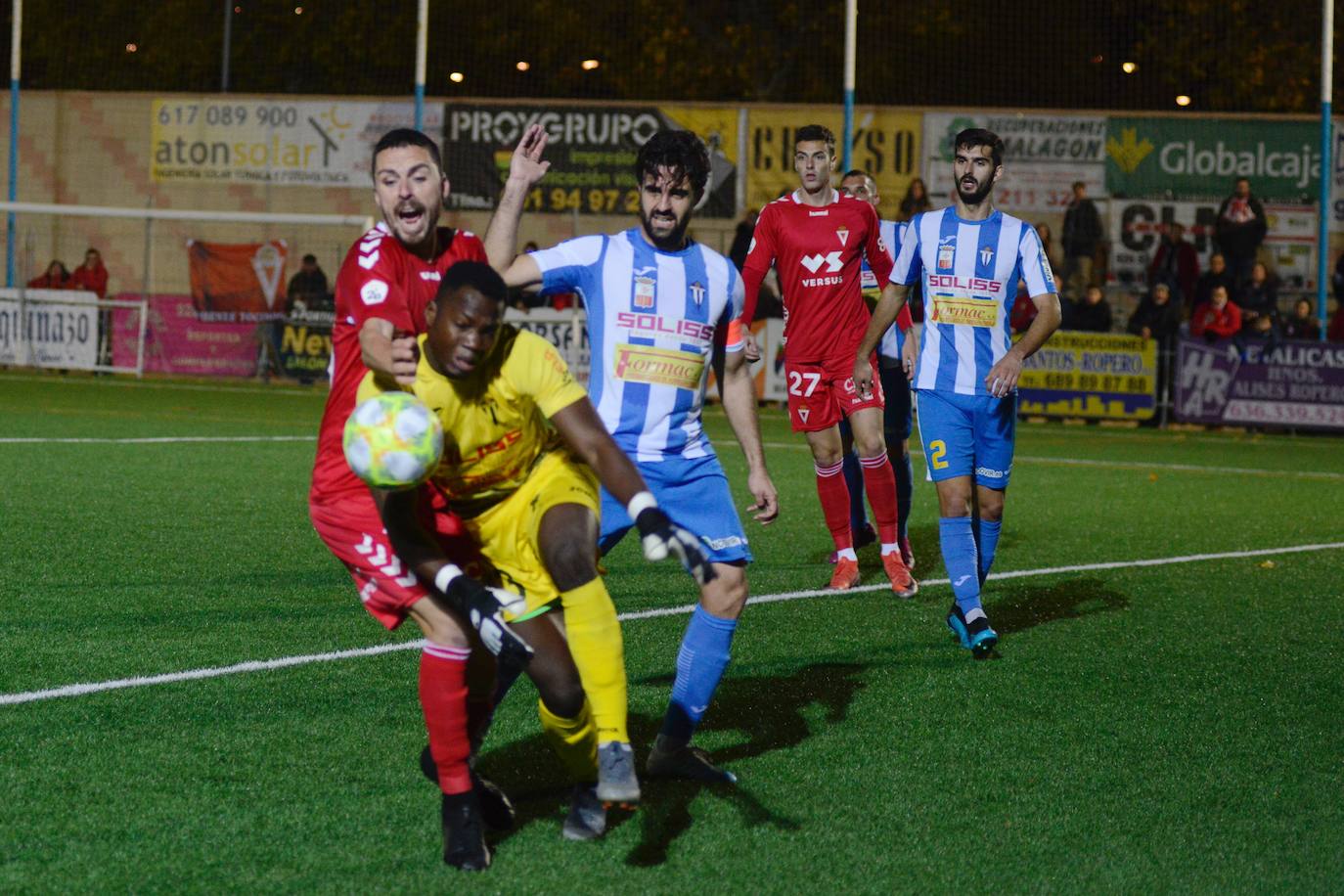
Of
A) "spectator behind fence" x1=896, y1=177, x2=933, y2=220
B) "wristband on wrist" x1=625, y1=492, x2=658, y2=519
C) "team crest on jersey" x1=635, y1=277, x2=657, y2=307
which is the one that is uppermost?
"spectator behind fence" x1=896, y1=177, x2=933, y2=220

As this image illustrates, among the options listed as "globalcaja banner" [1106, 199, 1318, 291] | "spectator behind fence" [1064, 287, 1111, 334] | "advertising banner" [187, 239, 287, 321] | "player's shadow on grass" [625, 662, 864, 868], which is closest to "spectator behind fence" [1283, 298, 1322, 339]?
"spectator behind fence" [1064, 287, 1111, 334]

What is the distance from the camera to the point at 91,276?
2647cm

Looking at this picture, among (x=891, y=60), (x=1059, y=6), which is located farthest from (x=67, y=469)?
(x=891, y=60)

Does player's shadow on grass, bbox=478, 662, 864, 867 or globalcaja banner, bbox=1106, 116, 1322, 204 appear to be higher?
globalcaja banner, bbox=1106, 116, 1322, 204

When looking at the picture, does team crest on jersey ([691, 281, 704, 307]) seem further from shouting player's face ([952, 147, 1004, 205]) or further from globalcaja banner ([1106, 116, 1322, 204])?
globalcaja banner ([1106, 116, 1322, 204])

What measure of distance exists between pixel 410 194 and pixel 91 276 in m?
23.4

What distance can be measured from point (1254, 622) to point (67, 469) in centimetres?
856

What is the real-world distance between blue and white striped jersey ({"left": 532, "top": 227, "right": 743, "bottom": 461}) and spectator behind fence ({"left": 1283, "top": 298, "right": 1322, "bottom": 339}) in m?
17.8

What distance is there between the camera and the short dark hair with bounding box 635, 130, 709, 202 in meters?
5.07

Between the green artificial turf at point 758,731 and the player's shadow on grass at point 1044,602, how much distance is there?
3cm

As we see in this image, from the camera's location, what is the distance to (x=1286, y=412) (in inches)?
810

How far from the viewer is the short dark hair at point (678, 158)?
507 centimetres

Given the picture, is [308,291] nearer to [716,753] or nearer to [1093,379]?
[1093,379]

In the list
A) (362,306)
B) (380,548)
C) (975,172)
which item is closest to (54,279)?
(975,172)
